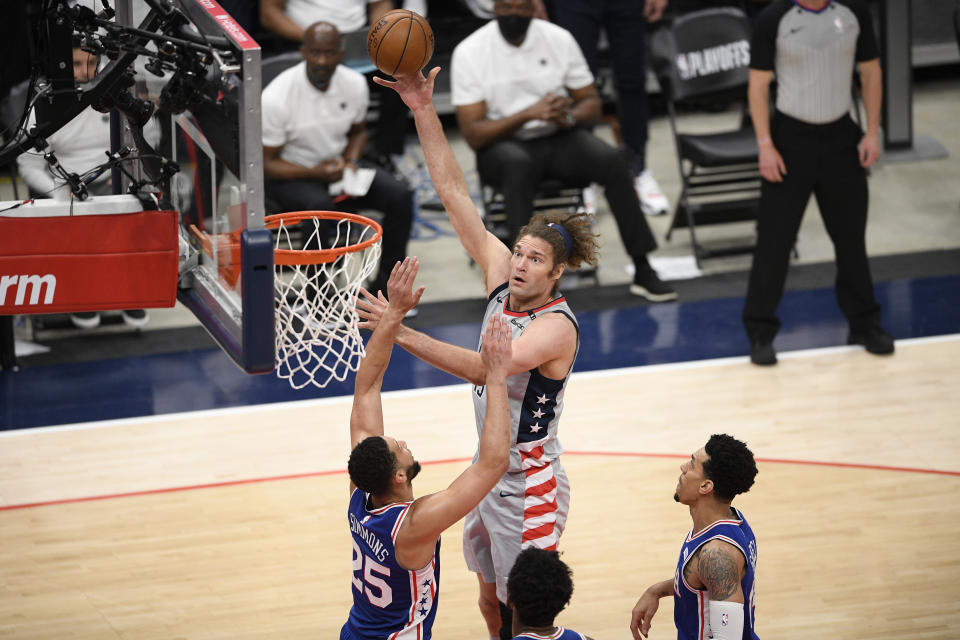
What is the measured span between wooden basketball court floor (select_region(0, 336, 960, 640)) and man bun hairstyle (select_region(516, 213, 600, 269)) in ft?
5.19

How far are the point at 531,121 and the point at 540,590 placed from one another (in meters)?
5.29

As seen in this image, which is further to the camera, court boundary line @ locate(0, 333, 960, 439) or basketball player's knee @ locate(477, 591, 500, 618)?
court boundary line @ locate(0, 333, 960, 439)

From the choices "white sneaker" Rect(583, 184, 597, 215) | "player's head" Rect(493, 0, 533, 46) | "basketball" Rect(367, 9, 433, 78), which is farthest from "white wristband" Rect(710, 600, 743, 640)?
"white sneaker" Rect(583, 184, 597, 215)

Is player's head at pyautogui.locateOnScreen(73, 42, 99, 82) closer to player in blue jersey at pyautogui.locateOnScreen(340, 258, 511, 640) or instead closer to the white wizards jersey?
player in blue jersey at pyautogui.locateOnScreen(340, 258, 511, 640)

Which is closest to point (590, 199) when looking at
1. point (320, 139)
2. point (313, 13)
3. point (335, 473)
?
point (320, 139)

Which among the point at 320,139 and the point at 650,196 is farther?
the point at 650,196

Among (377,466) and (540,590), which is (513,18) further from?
(540,590)

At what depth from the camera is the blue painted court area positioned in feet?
23.5

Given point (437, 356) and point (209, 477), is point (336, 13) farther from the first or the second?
point (437, 356)

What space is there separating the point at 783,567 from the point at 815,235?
4.53 meters

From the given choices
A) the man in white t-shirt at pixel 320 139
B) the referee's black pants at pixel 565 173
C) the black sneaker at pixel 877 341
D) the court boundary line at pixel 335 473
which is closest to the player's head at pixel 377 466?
the court boundary line at pixel 335 473

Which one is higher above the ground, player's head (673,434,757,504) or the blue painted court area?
player's head (673,434,757,504)

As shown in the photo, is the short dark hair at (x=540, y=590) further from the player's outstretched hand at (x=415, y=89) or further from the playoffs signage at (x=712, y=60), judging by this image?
the playoffs signage at (x=712, y=60)

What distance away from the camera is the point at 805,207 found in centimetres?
730
